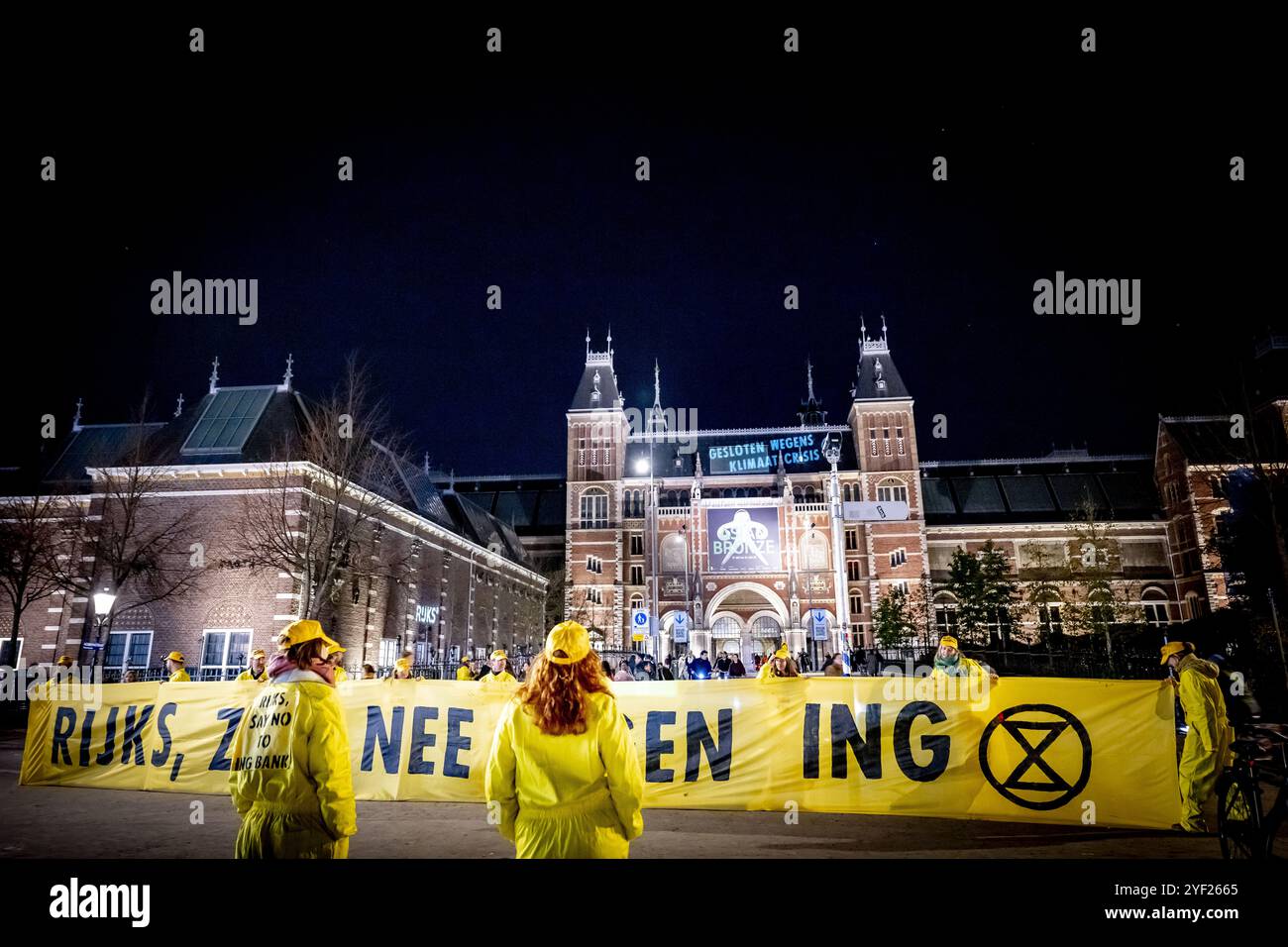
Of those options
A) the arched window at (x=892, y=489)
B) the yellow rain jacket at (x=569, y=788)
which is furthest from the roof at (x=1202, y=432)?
the yellow rain jacket at (x=569, y=788)

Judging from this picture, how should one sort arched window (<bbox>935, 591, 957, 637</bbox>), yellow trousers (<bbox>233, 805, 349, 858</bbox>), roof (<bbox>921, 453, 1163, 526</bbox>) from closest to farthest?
yellow trousers (<bbox>233, 805, 349, 858</bbox>), arched window (<bbox>935, 591, 957, 637</bbox>), roof (<bbox>921, 453, 1163, 526</bbox>)

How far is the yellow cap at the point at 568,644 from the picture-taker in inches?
142

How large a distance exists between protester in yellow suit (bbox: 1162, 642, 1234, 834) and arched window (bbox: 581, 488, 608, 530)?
54.1 metres

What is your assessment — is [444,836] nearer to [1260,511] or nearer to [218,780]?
[218,780]

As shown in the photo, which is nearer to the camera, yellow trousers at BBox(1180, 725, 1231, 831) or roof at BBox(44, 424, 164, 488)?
yellow trousers at BBox(1180, 725, 1231, 831)

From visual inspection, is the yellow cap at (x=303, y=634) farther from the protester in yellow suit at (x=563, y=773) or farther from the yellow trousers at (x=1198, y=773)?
the yellow trousers at (x=1198, y=773)

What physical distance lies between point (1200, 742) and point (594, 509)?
55031mm

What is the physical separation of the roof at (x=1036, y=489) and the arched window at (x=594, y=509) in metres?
29.9

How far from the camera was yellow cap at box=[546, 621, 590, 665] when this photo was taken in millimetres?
3613

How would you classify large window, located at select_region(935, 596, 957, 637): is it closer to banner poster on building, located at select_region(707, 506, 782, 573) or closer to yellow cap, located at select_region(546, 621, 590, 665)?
banner poster on building, located at select_region(707, 506, 782, 573)

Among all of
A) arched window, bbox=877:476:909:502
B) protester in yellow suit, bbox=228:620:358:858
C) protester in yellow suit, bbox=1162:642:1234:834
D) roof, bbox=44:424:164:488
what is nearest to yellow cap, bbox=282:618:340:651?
protester in yellow suit, bbox=228:620:358:858

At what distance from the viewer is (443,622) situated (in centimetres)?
3912

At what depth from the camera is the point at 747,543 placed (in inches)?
2232
